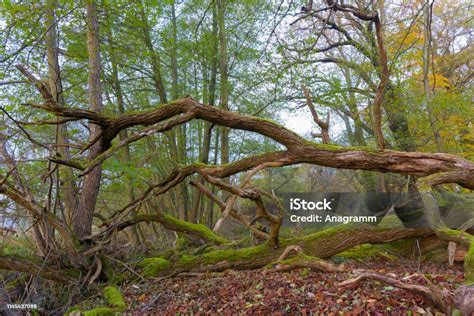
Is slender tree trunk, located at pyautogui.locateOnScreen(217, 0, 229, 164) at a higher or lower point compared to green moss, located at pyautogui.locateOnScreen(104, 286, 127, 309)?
higher

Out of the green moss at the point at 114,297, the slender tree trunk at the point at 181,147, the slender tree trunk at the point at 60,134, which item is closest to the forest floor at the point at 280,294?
the green moss at the point at 114,297

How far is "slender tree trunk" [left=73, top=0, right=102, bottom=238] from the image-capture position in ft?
18.4

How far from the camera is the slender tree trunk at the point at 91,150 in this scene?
561cm

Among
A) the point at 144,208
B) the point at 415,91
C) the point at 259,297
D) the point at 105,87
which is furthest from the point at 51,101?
the point at 415,91

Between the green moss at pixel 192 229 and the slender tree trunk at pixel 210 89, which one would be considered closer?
the green moss at pixel 192 229

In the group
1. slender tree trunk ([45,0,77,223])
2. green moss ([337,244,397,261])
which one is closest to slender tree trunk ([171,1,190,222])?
slender tree trunk ([45,0,77,223])

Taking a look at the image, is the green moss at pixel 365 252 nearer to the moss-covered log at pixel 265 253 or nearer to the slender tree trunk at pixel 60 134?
the moss-covered log at pixel 265 253

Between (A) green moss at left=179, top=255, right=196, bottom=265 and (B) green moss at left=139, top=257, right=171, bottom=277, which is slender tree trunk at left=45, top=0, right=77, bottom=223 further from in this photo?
(A) green moss at left=179, top=255, right=196, bottom=265

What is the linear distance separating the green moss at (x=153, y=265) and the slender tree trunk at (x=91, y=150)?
1059mm

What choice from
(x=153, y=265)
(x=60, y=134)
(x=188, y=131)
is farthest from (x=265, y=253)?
(x=188, y=131)

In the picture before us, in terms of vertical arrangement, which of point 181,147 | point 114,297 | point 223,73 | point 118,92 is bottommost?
point 114,297

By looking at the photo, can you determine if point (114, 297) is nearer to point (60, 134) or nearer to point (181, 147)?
point (60, 134)

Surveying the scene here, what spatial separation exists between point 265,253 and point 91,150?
3.34 meters

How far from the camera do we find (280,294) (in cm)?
368
